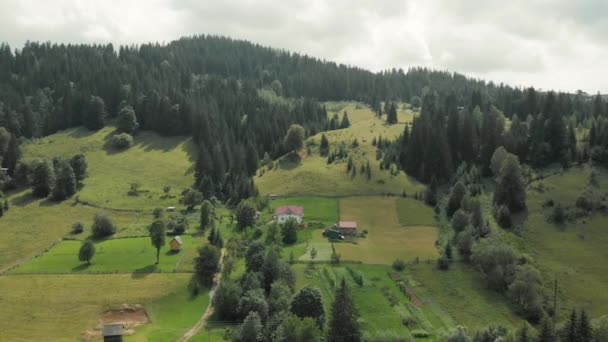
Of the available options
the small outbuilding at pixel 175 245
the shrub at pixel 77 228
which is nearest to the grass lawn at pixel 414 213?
the small outbuilding at pixel 175 245

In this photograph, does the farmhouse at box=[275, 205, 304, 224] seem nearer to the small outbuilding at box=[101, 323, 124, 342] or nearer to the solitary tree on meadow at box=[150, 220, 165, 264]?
the solitary tree on meadow at box=[150, 220, 165, 264]

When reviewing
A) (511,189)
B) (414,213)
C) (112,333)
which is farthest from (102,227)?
(511,189)

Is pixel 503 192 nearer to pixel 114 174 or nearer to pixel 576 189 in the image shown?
pixel 576 189

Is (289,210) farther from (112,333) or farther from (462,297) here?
(112,333)

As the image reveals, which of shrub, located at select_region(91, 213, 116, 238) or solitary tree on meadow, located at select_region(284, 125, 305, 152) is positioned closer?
shrub, located at select_region(91, 213, 116, 238)

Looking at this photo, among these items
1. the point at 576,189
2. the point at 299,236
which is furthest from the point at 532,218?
the point at 299,236

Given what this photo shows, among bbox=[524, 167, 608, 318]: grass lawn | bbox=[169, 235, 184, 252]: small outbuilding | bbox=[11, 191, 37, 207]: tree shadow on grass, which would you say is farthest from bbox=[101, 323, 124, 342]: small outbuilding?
bbox=[11, 191, 37, 207]: tree shadow on grass

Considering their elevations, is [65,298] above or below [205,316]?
above
